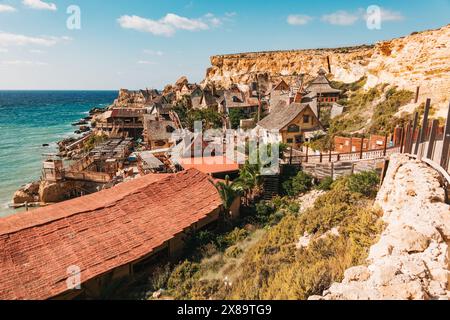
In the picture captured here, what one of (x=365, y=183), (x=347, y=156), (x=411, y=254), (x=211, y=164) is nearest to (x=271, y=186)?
(x=211, y=164)

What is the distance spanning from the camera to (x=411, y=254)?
279 inches

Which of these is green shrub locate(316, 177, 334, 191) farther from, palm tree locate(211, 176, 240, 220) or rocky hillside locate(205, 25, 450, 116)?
rocky hillside locate(205, 25, 450, 116)

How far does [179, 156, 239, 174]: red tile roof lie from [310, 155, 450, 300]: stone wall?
14945mm

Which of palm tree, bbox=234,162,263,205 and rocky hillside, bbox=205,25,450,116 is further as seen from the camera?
rocky hillside, bbox=205,25,450,116

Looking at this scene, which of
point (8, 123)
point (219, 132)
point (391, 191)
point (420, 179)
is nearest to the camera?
point (420, 179)

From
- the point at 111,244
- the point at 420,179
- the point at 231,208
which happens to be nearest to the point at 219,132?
the point at 231,208

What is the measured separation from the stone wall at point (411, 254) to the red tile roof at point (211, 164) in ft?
49.0

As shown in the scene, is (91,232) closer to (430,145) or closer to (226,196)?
(226,196)

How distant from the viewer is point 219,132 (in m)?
45.2

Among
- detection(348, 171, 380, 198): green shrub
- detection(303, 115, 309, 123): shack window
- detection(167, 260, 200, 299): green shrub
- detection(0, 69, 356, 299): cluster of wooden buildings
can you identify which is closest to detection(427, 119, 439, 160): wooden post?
detection(348, 171, 380, 198): green shrub

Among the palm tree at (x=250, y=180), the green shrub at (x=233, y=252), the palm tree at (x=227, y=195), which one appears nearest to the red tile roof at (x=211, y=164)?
the palm tree at (x=250, y=180)

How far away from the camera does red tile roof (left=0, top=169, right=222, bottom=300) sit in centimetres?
1132
